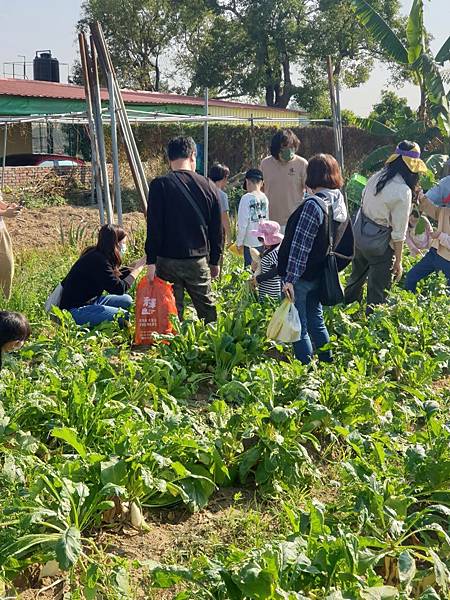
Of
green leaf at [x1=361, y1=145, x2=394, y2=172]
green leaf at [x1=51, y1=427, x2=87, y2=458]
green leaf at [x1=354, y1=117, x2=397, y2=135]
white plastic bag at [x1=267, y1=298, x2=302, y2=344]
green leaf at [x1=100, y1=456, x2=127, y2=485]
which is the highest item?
green leaf at [x1=354, y1=117, x2=397, y2=135]

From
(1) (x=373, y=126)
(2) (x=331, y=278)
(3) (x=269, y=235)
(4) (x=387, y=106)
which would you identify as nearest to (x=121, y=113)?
(3) (x=269, y=235)

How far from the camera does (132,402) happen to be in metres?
4.35

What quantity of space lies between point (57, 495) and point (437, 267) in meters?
4.67

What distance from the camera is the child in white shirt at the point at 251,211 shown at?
6.90 meters

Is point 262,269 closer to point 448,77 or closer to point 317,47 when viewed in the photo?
point 448,77

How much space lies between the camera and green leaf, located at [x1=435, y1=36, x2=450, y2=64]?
15.9 m

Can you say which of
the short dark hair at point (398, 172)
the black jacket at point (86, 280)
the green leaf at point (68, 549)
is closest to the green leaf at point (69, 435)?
the green leaf at point (68, 549)

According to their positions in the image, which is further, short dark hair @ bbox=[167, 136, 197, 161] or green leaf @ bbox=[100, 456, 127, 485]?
short dark hair @ bbox=[167, 136, 197, 161]

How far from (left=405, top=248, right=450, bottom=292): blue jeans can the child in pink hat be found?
1399 mm

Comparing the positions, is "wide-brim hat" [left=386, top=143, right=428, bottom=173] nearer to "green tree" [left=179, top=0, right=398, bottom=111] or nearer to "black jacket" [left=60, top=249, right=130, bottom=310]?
"black jacket" [left=60, top=249, right=130, bottom=310]

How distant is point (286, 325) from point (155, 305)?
46.8 inches

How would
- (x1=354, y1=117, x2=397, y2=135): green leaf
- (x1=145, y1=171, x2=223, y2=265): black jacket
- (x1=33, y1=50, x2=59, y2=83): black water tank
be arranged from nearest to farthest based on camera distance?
(x1=145, y1=171, x2=223, y2=265): black jacket < (x1=354, y1=117, x2=397, y2=135): green leaf < (x1=33, y1=50, x2=59, y2=83): black water tank

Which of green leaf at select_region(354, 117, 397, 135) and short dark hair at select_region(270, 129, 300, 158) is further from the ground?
green leaf at select_region(354, 117, 397, 135)

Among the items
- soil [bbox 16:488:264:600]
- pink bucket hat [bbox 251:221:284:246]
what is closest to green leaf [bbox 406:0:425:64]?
pink bucket hat [bbox 251:221:284:246]
